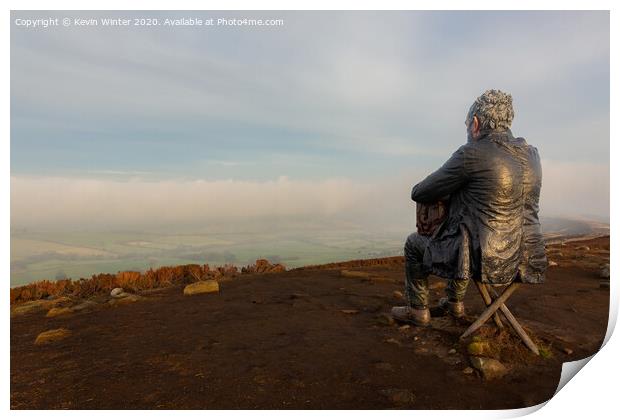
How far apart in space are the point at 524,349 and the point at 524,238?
103 cm

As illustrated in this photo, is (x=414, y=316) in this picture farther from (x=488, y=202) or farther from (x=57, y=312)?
(x=57, y=312)

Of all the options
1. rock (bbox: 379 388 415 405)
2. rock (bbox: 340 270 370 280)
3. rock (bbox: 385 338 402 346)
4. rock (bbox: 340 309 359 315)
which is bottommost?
rock (bbox: 379 388 415 405)

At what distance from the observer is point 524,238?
3564 millimetres

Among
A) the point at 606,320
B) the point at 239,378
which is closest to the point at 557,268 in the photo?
the point at 606,320

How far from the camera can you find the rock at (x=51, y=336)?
4.23 meters

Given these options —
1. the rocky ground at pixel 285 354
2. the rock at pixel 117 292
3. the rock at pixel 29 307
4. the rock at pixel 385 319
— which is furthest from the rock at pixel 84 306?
the rock at pixel 385 319

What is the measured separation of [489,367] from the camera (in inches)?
126

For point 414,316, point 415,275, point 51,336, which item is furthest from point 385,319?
point 51,336

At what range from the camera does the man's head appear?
3541 millimetres

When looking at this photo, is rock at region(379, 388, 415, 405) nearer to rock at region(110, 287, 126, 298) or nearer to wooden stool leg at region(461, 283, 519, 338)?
wooden stool leg at region(461, 283, 519, 338)

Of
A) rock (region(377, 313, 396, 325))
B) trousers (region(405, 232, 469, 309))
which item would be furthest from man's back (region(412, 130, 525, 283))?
rock (region(377, 313, 396, 325))

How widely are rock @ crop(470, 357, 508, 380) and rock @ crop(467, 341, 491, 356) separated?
0.15 m

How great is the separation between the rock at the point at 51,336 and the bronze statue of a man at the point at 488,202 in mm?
4114

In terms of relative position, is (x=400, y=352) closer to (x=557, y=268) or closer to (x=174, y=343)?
(x=174, y=343)
